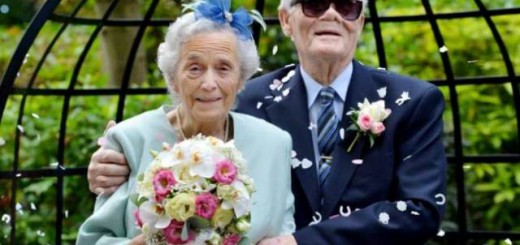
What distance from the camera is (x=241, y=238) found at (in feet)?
13.3

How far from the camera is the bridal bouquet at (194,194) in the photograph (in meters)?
3.86

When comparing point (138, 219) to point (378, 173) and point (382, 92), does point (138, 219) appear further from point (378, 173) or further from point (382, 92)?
point (382, 92)

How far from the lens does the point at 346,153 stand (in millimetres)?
4629

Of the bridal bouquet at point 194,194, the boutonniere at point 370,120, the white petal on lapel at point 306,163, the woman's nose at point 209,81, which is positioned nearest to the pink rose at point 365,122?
the boutonniere at point 370,120

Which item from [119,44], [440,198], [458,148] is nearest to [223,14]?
[440,198]

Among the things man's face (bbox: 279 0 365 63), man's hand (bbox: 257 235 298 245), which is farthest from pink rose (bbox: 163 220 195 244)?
man's face (bbox: 279 0 365 63)

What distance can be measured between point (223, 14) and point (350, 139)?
70 centimetres

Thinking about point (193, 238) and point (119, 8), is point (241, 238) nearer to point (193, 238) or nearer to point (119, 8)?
point (193, 238)

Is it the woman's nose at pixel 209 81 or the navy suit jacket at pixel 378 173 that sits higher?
the woman's nose at pixel 209 81

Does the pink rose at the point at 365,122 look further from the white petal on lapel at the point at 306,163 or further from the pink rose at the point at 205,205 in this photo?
the pink rose at the point at 205,205

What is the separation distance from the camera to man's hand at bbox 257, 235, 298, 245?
426 cm

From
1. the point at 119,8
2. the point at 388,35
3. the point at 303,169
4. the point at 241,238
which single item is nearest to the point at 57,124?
the point at 119,8

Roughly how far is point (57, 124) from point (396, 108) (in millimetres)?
3014

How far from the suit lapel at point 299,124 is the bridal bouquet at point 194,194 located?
68 centimetres
